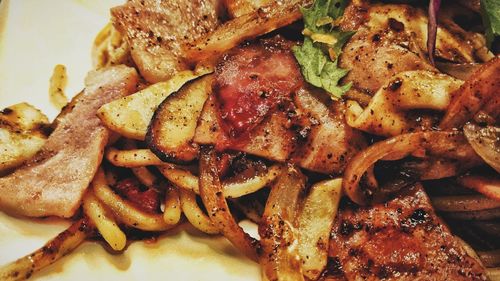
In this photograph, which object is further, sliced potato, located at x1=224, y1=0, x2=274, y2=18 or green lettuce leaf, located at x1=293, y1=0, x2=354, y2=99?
sliced potato, located at x1=224, y1=0, x2=274, y2=18

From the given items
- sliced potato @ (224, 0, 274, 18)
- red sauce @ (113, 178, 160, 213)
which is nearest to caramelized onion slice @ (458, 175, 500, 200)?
sliced potato @ (224, 0, 274, 18)

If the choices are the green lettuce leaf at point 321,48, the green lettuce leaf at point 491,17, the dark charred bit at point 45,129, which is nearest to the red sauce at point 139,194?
the dark charred bit at point 45,129

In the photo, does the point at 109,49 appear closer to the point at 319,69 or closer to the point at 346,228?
the point at 319,69

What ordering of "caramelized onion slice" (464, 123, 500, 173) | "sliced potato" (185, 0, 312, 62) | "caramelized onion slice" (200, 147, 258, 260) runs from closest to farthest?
"caramelized onion slice" (464, 123, 500, 173), "caramelized onion slice" (200, 147, 258, 260), "sliced potato" (185, 0, 312, 62)

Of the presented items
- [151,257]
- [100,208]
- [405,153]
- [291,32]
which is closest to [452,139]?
[405,153]

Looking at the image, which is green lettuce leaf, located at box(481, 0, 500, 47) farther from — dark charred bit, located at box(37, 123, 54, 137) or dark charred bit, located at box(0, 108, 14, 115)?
dark charred bit, located at box(0, 108, 14, 115)

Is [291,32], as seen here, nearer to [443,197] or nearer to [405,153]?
[405,153]

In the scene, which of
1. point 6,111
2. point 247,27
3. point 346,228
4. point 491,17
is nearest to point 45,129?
point 6,111
